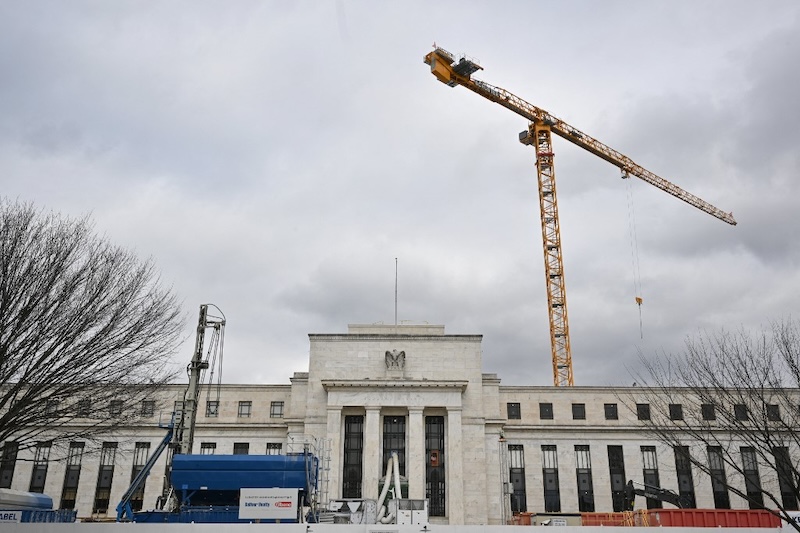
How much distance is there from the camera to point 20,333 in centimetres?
2150

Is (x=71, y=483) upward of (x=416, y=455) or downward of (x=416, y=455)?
downward

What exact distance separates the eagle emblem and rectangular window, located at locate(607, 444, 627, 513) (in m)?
20.3

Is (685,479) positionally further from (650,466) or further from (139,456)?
(139,456)

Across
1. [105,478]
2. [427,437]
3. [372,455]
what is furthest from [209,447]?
[427,437]

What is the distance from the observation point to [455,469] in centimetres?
5475

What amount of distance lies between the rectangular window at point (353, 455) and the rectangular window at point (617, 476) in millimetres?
22243

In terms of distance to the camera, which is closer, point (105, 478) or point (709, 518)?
point (709, 518)

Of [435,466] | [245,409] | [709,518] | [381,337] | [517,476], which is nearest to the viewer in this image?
[709,518]

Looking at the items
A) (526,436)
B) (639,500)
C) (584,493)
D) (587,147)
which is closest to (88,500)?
(526,436)

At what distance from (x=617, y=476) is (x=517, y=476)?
29.3ft

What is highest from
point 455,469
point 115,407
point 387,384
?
point 387,384

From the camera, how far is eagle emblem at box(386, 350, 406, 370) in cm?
5872

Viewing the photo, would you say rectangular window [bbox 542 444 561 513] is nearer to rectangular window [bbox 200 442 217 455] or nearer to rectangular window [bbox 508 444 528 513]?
rectangular window [bbox 508 444 528 513]

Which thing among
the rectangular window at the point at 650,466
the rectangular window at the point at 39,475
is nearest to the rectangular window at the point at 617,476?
the rectangular window at the point at 650,466
